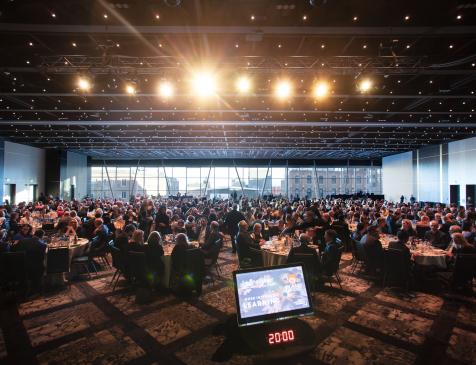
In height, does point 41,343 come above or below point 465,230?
below

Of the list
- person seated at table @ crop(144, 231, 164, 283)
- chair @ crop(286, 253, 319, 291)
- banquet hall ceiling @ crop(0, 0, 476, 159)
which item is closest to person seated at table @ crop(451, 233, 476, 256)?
chair @ crop(286, 253, 319, 291)

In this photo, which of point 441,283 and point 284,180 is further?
point 284,180

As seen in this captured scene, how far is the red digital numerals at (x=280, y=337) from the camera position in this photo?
2.66m

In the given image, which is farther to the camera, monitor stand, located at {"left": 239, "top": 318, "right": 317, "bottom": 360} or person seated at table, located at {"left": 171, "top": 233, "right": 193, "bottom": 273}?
person seated at table, located at {"left": 171, "top": 233, "right": 193, "bottom": 273}

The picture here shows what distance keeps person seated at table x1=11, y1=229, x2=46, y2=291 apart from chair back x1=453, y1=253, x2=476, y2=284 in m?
7.95

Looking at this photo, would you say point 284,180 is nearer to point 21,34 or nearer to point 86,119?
point 86,119

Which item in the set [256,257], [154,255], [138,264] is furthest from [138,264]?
[256,257]

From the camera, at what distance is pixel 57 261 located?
5.93m

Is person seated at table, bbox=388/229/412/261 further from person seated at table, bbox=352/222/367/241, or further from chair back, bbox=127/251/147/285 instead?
chair back, bbox=127/251/147/285

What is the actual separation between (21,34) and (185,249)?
5552 millimetres

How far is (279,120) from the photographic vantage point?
551 inches

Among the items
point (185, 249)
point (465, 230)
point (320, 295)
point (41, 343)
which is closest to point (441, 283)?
point (465, 230)

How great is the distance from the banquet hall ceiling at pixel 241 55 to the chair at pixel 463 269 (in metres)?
4.41

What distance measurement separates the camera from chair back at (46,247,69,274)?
5.91 meters
